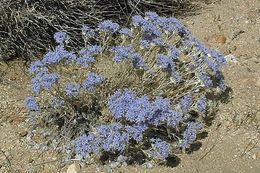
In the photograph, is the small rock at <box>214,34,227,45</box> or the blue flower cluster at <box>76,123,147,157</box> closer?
the blue flower cluster at <box>76,123,147,157</box>

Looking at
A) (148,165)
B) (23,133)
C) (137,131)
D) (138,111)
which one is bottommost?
(23,133)

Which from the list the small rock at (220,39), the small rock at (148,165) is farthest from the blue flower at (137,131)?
the small rock at (220,39)

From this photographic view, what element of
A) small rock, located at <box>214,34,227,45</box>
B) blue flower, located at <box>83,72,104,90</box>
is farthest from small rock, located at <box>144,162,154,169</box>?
small rock, located at <box>214,34,227,45</box>

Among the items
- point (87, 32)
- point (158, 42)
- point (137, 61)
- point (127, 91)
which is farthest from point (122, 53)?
point (87, 32)

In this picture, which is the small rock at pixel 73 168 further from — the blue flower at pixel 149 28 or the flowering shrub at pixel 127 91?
the blue flower at pixel 149 28

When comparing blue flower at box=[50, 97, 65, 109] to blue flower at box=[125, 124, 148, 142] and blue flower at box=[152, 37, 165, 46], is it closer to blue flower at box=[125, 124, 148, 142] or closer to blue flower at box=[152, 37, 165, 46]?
blue flower at box=[125, 124, 148, 142]

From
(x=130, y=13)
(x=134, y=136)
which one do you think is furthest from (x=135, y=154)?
(x=130, y=13)

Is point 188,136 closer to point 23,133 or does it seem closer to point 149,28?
point 149,28
